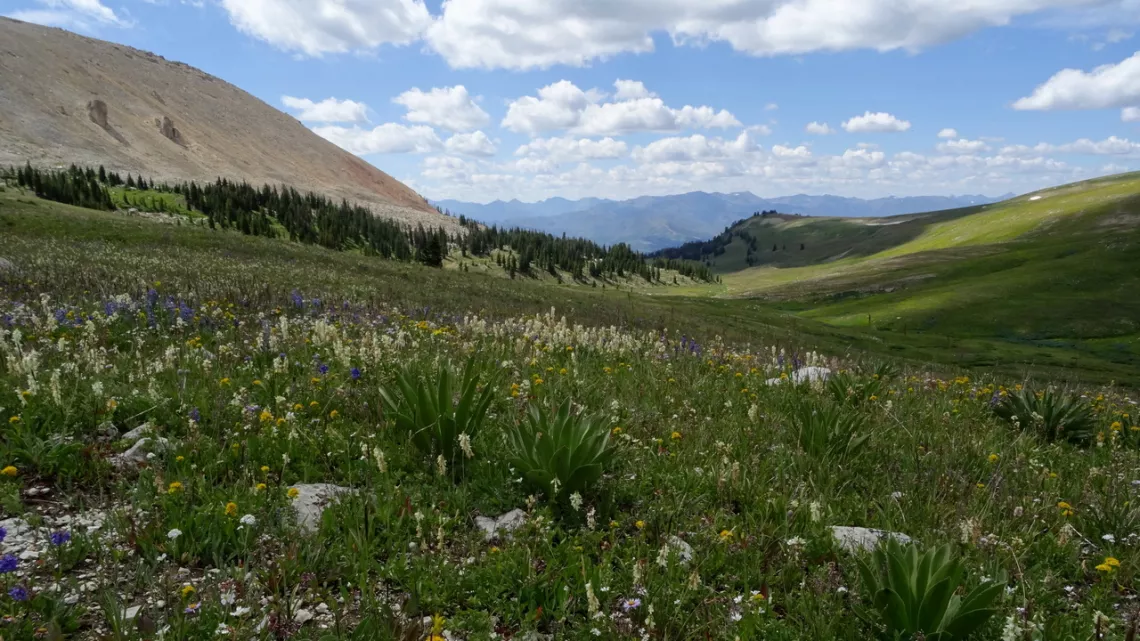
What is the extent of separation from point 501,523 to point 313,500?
1279 mm

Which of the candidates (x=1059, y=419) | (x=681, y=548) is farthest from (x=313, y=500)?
(x=1059, y=419)

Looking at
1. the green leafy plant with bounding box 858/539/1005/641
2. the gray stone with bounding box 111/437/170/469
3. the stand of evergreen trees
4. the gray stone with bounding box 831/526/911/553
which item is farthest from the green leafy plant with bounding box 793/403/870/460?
the stand of evergreen trees

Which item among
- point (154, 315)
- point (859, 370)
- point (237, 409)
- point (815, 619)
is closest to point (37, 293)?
point (154, 315)

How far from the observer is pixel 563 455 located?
410cm

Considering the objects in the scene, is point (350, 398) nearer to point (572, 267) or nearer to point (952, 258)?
point (952, 258)

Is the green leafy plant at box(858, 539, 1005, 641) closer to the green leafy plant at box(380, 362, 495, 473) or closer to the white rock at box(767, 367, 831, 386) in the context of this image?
the green leafy plant at box(380, 362, 495, 473)

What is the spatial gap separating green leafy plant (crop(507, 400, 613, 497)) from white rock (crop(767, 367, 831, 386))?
4617mm

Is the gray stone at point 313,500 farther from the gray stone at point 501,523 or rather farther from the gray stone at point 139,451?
the gray stone at point 139,451

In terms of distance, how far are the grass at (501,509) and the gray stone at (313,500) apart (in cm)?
8

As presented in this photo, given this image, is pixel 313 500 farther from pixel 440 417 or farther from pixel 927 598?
pixel 927 598

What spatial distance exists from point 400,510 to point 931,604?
121 inches

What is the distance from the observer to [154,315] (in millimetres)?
8789

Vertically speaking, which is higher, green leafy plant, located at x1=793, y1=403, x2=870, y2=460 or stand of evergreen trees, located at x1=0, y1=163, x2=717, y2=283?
stand of evergreen trees, located at x1=0, y1=163, x2=717, y2=283

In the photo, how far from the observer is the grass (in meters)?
3.04
